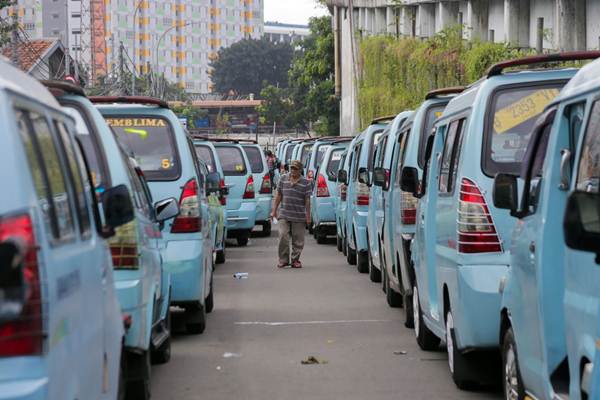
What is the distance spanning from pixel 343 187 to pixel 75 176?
17.9m

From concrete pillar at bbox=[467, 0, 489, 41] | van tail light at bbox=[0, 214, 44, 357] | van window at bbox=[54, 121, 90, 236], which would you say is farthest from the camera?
concrete pillar at bbox=[467, 0, 489, 41]

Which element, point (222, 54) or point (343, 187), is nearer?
A: point (343, 187)

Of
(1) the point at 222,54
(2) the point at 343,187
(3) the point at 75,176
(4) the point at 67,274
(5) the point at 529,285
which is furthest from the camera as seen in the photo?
(1) the point at 222,54

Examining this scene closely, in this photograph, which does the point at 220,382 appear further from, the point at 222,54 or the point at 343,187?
the point at 222,54

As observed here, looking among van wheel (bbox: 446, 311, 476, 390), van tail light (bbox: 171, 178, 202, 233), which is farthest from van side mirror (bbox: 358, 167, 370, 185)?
van wheel (bbox: 446, 311, 476, 390)

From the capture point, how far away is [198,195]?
496 inches

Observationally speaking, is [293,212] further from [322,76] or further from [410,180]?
[322,76]

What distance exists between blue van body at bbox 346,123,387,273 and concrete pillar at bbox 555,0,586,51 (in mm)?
9914

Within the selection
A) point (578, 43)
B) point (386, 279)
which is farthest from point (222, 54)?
point (386, 279)

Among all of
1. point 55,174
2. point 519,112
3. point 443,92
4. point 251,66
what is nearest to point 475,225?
point 519,112

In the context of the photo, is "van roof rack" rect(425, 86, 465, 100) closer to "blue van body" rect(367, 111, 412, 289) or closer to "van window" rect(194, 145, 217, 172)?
"blue van body" rect(367, 111, 412, 289)

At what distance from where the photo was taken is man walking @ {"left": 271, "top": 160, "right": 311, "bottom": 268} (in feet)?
71.7

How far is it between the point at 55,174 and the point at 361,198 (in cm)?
1486

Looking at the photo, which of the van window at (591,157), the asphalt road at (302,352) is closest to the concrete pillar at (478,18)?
the asphalt road at (302,352)
